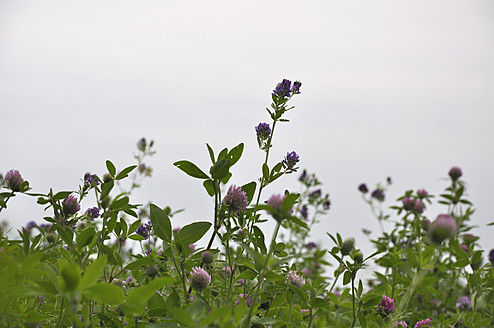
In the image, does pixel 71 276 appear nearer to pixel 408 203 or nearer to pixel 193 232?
pixel 193 232

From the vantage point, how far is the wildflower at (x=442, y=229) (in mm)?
913

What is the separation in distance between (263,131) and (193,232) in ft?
1.74

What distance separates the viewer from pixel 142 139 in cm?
412

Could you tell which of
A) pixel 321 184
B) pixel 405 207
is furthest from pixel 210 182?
pixel 321 184

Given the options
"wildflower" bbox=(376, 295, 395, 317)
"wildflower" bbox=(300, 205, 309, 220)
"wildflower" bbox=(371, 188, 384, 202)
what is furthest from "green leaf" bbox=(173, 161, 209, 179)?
"wildflower" bbox=(371, 188, 384, 202)

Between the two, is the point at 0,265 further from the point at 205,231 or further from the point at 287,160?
the point at 287,160

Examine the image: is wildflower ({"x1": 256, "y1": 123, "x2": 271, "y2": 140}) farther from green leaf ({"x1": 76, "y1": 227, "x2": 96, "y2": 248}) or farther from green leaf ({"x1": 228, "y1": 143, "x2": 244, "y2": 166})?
green leaf ({"x1": 76, "y1": 227, "x2": 96, "y2": 248})

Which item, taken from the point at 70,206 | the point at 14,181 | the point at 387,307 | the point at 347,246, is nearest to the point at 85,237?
the point at 70,206

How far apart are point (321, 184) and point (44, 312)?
339 cm

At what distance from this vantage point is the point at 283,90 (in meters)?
1.53

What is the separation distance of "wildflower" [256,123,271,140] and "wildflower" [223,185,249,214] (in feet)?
1.23

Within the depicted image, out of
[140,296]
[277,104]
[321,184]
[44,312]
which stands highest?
[321,184]

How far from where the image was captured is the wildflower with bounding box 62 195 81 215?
153 cm

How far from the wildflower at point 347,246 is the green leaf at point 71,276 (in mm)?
927
